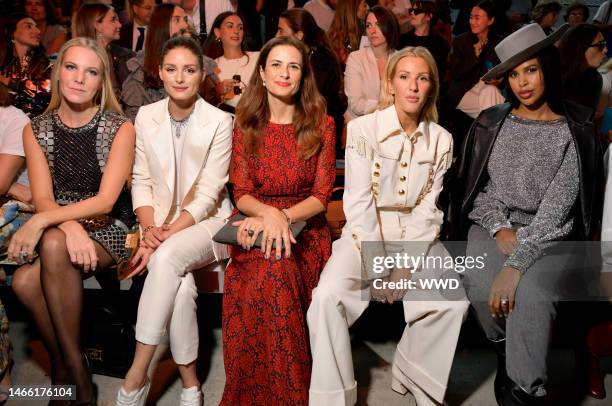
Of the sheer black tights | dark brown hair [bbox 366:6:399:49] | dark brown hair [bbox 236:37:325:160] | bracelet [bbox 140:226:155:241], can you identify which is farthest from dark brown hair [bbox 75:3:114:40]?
the sheer black tights

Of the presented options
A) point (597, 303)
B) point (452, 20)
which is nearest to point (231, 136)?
A: point (597, 303)

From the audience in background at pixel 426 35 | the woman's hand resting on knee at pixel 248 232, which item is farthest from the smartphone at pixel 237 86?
the woman's hand resting on knee at pixel 248 232

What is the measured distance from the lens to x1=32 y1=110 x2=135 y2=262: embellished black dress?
2.79 meters

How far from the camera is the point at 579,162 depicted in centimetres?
270

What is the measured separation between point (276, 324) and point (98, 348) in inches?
40.2

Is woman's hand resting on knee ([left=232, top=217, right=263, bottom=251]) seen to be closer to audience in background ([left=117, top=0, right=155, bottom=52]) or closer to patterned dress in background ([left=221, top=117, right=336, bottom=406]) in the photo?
patterned dress in background ([left=221, top=117, right=336, bottom=406])

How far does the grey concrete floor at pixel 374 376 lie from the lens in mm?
2752

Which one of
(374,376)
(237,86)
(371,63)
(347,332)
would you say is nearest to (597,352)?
(374,376)

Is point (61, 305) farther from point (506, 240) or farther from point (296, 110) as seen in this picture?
point (506, 240)

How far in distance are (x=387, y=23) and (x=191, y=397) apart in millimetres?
2977

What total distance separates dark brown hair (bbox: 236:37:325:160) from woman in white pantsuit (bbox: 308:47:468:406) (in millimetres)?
191

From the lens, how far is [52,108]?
286cm

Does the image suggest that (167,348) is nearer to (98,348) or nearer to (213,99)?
(98,348)

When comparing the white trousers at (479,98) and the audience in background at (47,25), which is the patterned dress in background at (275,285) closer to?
the white trousers at (479,98)
